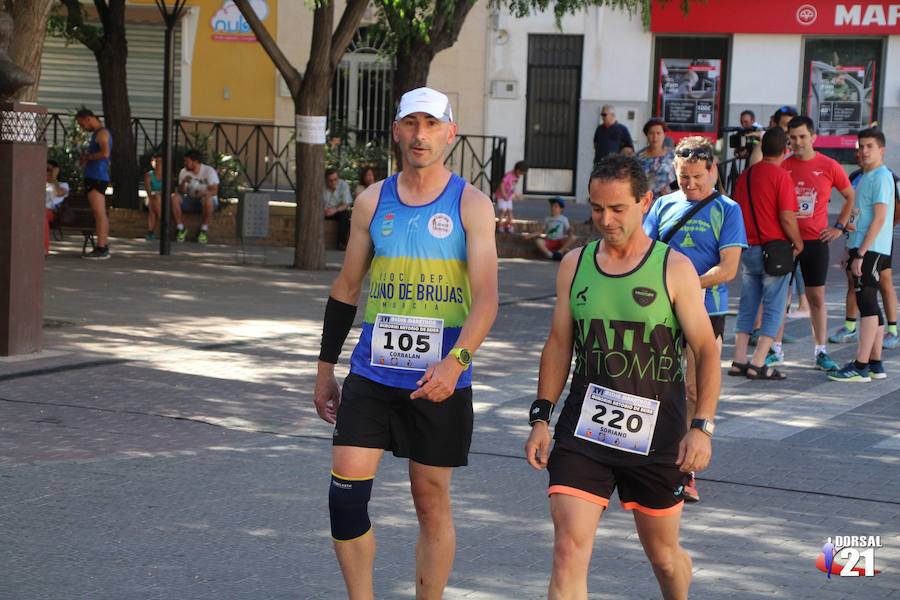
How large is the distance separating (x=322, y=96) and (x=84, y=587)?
1199 centimetres

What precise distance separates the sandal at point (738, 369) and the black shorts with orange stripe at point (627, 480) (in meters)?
6.11

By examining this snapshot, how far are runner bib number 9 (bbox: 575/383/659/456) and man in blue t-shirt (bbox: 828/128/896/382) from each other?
6.27 metres

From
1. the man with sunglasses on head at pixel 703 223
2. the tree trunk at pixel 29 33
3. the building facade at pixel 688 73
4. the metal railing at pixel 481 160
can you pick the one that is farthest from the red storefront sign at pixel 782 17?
the man with sunglasses on head at pixel 703 223

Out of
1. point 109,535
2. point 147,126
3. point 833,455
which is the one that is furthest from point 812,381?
point 147,126

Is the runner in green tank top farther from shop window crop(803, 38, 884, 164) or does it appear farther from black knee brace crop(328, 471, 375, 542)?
shop window crop(803, 38, 884, 164)

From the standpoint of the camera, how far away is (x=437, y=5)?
1752cm

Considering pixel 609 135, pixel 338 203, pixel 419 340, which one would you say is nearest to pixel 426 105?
pixel 419 340

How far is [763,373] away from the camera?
1042 centimetres

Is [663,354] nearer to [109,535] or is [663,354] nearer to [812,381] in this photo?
[109,535]

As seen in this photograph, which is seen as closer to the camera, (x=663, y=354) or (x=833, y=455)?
(x=663, y=354)

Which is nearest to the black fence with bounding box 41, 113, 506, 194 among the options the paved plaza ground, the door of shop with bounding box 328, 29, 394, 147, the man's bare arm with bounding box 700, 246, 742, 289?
the door of shop with bounding box 328, 29, 394, 147

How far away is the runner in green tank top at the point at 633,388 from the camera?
4.46 meters

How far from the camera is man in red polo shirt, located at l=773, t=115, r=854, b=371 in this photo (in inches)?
426

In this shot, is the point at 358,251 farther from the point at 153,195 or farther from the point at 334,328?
the point at 153,195
